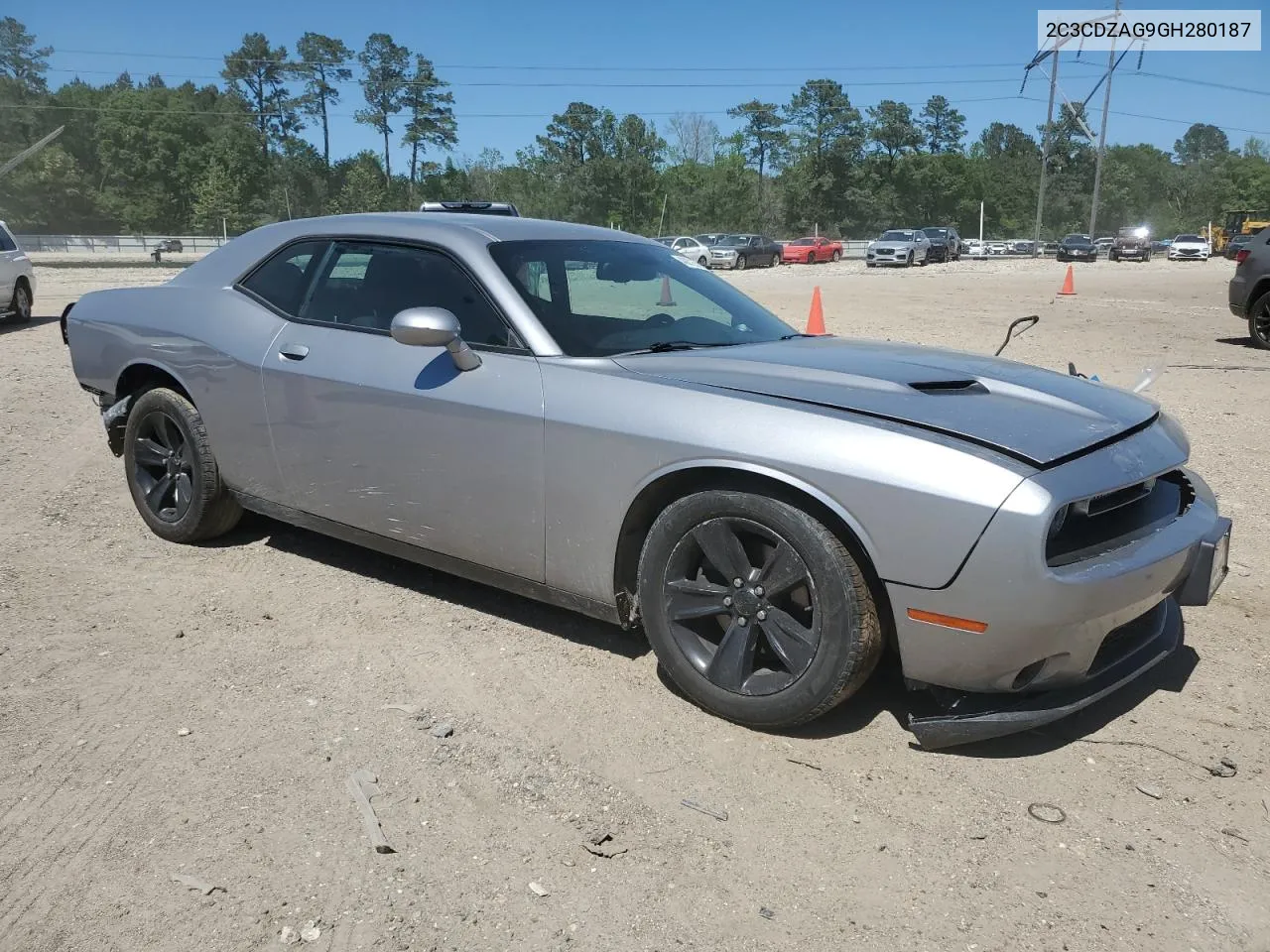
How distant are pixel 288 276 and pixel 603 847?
9.54ft

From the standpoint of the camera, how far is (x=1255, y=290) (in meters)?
12.5

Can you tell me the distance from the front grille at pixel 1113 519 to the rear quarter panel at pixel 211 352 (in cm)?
310

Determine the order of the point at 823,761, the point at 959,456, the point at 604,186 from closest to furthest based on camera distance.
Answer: the point at 959,456 < the point at 823,761 < the point at 604,186

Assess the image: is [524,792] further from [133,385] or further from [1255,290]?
[1255,290]

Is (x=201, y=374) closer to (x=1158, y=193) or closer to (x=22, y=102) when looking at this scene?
(x=22, y=102)

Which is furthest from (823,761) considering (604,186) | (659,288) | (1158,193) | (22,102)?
(1158,193)

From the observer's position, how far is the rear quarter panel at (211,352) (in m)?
4.27

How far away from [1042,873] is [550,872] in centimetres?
121

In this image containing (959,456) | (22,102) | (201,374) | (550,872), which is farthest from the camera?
(22,102)

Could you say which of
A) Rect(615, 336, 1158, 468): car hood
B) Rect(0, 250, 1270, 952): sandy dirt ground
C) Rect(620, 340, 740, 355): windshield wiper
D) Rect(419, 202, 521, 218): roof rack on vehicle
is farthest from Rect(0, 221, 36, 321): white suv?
Rect(615, 336, 1158, 468): car hood

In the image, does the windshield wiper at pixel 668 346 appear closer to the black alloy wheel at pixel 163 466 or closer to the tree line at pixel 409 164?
the black alloy wheel at pixel 163 466

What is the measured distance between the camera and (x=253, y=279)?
176 inches

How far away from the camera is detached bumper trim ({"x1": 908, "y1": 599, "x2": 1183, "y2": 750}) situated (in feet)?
9.07

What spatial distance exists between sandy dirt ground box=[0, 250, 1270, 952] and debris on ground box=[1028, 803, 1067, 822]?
3 cm
